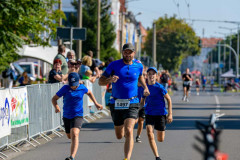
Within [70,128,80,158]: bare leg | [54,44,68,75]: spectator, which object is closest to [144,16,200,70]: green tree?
[54,44,68,75]: spectator

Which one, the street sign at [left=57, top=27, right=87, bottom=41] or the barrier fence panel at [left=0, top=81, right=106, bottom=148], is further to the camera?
the street sign at [left=57, top=27, right=87, bottom=41]

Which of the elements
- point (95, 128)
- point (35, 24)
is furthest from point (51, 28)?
point (95, 128)

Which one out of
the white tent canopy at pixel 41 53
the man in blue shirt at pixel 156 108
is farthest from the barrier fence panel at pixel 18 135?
the white tent canopy at pixel 41 53

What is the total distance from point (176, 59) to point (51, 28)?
74.2 meters

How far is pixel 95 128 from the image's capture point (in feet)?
49.1

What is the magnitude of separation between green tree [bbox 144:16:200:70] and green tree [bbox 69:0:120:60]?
37661mm

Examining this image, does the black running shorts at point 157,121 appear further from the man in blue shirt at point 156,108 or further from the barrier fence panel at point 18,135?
the barrier fence panel at point 18,135

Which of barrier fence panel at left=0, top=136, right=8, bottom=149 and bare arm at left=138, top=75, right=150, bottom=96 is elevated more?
bare arm at left=138, top=75, right=150, bottom=96

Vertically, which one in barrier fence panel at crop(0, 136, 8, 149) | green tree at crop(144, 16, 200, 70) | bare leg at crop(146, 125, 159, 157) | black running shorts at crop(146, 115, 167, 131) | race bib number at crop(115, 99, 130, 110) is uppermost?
green tree at crop(144, 16, 200, 70)

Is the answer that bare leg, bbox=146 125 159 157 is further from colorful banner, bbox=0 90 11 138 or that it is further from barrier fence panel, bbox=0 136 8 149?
barrier fence panel, bbox=0 136 8 149

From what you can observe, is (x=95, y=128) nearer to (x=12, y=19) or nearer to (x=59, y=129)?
(x=59, y=129)

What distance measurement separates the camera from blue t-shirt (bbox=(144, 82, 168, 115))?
896 cm

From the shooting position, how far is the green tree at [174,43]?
97250 mm

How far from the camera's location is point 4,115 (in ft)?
31.6
